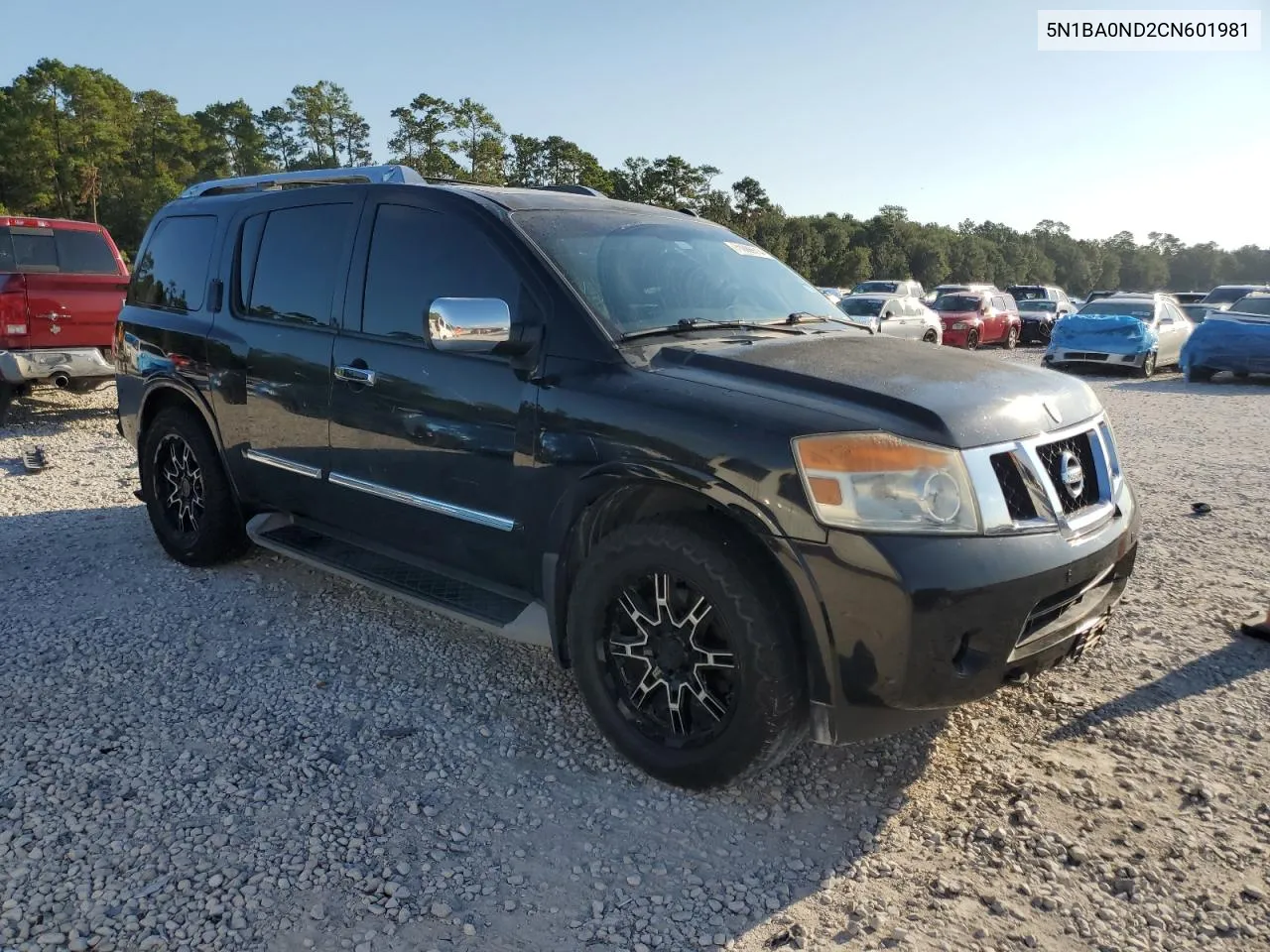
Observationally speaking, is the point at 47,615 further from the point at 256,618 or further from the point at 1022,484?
the point at 1022,484

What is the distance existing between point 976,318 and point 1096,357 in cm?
728

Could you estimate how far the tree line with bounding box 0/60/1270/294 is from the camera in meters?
47.9

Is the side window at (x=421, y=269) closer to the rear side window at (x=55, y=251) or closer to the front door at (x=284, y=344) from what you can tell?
the front door at (x=284, y=344)

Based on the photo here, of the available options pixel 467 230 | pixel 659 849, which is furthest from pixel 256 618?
pixel 659 849

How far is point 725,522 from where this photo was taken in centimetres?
283

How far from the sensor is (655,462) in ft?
9.41

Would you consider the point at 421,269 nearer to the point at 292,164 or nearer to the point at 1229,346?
the point at 1229,346

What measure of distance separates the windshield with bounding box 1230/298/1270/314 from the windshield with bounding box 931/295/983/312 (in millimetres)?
8632

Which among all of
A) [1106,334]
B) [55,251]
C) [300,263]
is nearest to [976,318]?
[1106,334]

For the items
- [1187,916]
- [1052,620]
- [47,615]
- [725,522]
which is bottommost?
[1187,916]

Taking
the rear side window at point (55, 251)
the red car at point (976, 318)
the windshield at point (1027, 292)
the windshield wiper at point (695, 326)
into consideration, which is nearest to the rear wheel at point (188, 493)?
the windshield wiper at point (695, 326)

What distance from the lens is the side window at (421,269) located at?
3482 mm

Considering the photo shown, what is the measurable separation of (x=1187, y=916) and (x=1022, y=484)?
120cm

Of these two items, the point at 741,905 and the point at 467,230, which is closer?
the point at 741,905
